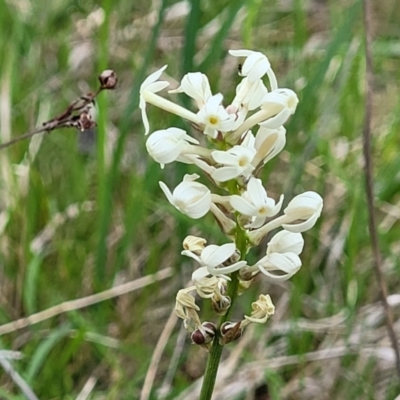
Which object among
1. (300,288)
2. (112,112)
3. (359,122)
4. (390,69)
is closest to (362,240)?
(300,288)

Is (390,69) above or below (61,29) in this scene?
below

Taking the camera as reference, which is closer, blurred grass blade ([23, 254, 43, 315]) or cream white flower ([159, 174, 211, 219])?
cream white flower ([159, 174, 211, 219])

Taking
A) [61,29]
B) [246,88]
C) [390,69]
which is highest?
[246,88]

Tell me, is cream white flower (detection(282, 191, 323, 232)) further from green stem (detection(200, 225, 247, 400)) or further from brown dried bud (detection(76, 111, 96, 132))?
brown dried bud (detection(76, 111, 96, 132))

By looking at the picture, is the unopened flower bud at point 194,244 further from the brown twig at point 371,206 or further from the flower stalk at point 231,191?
the brown twig at point 371,206

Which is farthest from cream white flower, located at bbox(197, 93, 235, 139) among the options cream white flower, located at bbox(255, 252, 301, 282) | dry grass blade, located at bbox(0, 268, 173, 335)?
dry grass blade, located at bbox(0, 268, 173, 335)

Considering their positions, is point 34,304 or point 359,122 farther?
point 359,122

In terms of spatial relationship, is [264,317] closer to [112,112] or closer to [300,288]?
[300,288]

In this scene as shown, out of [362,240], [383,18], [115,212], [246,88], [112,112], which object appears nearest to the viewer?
[246,88]
